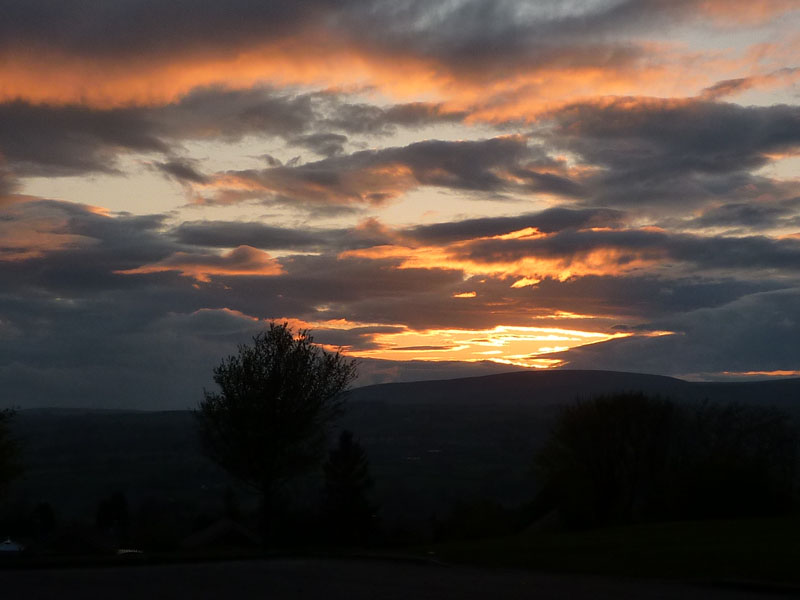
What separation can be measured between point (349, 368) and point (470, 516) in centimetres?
2656

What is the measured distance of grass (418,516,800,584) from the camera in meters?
21.4

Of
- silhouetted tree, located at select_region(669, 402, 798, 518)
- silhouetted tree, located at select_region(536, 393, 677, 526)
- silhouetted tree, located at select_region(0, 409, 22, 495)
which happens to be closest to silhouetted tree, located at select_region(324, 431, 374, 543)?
silhouetted tree, located at select_region(536, 393, 677, 526)

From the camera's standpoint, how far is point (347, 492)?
250ft

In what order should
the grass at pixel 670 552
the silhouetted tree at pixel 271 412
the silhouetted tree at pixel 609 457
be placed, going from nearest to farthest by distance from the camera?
the grass at pixel 670 552 → the silhouetted tree at pixel 271 412 → the silhouetted tree at pixel 609 457

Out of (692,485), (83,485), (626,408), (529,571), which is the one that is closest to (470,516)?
(626,408)

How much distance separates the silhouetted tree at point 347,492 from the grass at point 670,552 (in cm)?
3988

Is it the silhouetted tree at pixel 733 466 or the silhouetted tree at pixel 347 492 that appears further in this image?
the silhouetted tree at pixel 347 492

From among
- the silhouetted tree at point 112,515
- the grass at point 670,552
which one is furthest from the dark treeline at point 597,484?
the silhouetted tree at point 112,515

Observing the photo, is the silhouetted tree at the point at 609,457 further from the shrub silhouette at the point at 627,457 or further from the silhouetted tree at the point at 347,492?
the silhouetted tree at the point at 347,492

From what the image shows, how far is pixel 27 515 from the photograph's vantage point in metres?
105

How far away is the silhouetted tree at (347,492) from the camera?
72750mm

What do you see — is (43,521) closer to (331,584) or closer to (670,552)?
(670,552)

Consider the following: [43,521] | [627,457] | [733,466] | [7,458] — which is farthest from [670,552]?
[43,521]

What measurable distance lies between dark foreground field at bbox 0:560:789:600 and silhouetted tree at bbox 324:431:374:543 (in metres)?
49.0
